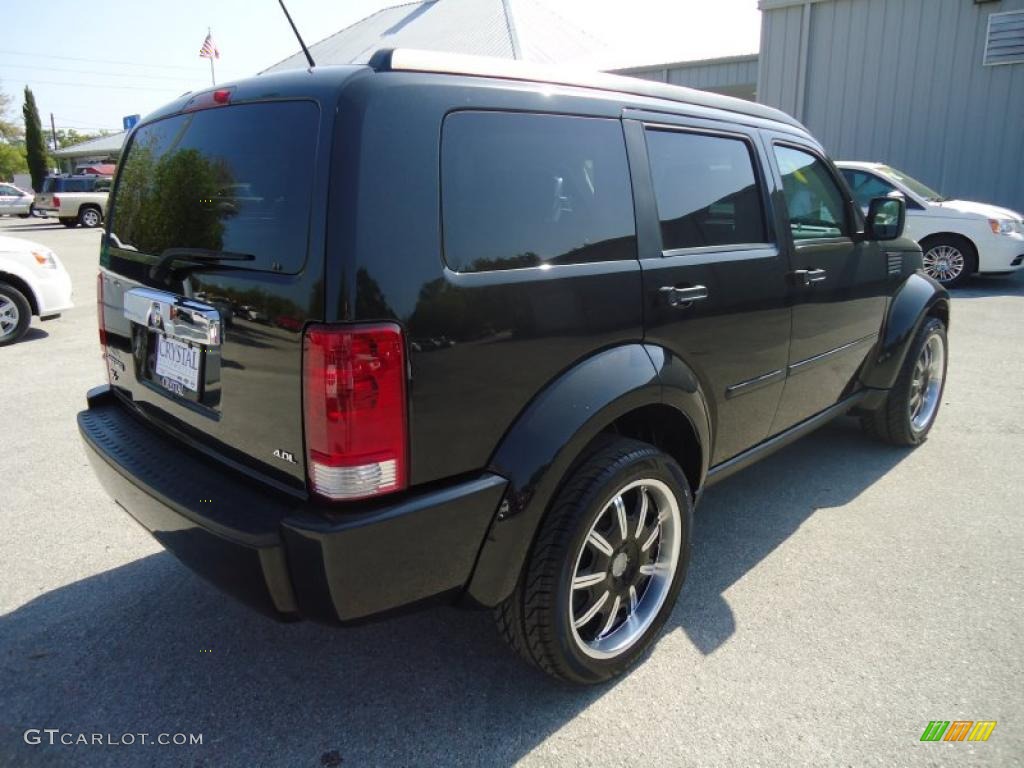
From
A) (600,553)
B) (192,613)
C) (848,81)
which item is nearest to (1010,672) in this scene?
(600,553)

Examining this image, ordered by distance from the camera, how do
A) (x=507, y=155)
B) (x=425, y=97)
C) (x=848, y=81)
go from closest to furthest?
(x=425, y=97) < (x=507, y=155) < (x=848, y=81)

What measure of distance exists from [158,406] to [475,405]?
1181mm

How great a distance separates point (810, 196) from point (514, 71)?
1.93 metres

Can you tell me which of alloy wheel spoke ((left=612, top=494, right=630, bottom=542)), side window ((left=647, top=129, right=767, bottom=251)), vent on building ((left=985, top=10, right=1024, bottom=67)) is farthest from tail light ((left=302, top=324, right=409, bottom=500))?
vent on building ((left=985, top=10, right=1024, bottom=67))

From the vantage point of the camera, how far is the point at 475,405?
6.12ft

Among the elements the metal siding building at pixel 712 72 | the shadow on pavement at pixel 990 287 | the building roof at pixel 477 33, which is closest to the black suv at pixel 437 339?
the shadow on pavement at pixel 990 287

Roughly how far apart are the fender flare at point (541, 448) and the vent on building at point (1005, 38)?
14.6m

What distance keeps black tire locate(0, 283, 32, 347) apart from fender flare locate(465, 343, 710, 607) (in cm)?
703

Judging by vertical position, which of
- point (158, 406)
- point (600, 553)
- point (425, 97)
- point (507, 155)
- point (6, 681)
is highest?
point (425, 97)

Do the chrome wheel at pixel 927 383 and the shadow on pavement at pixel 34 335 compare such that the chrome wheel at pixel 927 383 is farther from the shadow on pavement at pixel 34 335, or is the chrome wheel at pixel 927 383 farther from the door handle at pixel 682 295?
the shadow on pavement at pixel 34 335

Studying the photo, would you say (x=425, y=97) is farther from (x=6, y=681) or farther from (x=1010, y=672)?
(x=1010, y=672)

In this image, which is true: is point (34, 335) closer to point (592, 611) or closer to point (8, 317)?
point (8, 317)

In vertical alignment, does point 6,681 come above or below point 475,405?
below

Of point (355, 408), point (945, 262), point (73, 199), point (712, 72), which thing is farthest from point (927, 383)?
point (73, 199)
